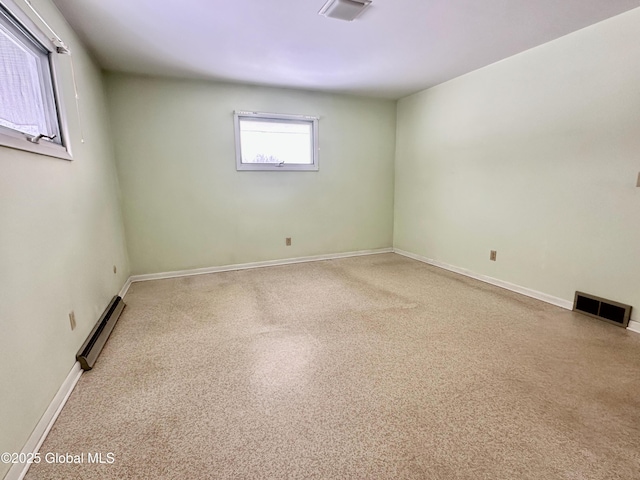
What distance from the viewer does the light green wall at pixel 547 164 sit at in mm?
2234

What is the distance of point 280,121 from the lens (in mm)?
3955

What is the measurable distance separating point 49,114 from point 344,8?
82.0 inches

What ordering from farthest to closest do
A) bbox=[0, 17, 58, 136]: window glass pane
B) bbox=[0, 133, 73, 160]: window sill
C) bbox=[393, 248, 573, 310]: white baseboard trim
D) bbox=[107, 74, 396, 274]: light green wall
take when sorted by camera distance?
bbox=[107, 74, 396, 274]: light green wall, bbox=[393, 248, 573, 310]: white baseboard trim, bbox=[0, 17, 58, 136]: window glass pane, bbox=[0, 133, 73, 160]: window sill

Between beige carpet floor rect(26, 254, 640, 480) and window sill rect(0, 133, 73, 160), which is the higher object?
window sill rect(0, 133, 73, 160)

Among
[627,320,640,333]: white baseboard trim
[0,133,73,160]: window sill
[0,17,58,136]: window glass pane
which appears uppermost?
[0,17,58,136]: window glass pane

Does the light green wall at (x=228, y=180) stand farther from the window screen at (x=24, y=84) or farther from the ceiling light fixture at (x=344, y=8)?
the ceiling light fixture at (x=344, y=8)

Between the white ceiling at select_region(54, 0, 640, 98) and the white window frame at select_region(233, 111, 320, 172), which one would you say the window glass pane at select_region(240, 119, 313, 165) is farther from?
the white ceiling at select_region(54, 0, 640, 98)

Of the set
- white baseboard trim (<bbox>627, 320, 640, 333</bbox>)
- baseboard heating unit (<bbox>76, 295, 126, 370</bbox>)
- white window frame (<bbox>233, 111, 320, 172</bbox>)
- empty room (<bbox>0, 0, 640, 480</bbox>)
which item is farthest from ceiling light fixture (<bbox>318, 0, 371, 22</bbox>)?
white baseboard trim (<bbox>627, 320, 640, 333</bbox>)

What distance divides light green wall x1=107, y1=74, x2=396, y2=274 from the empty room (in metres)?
0.03

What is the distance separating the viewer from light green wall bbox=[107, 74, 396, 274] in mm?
3389

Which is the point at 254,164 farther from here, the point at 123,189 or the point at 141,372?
the point at 141,372

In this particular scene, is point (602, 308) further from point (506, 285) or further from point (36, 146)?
point (36, 146)

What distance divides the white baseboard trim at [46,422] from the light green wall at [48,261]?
0.12 feet

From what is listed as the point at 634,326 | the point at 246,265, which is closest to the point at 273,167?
the point at 246,265
